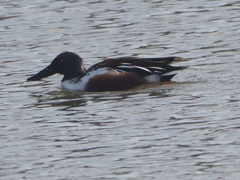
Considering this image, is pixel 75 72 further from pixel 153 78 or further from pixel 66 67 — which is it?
pixel 153 78

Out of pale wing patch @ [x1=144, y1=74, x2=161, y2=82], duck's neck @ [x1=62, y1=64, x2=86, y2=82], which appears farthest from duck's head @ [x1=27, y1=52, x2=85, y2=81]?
pale wing patch @ [x1=144, y1=74, x2=161, y2=82]

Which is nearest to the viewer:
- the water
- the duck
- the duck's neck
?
the water

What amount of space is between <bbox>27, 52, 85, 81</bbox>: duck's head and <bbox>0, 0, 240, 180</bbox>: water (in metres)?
0.23

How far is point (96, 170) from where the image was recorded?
7.77 m

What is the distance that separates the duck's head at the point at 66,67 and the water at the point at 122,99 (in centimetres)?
23

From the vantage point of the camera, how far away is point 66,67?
13297 millimetres

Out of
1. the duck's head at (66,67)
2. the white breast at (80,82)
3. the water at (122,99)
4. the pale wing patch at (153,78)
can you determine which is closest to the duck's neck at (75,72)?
the duck's head at (66,67)

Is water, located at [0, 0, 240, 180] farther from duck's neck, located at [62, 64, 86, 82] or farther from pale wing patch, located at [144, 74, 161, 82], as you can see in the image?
duck's neck, located at [62, 64, 86, 82]

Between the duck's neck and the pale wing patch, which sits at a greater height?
the duck's neck

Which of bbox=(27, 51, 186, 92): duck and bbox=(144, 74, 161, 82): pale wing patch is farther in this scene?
bbox=(144, 74, 161, 82): pale wing patch

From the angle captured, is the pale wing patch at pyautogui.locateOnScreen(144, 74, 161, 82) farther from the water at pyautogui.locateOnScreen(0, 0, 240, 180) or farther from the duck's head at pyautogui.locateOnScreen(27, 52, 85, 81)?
the duck's head at pyautogui.locateOnScreen(27, 52, 85, 81)

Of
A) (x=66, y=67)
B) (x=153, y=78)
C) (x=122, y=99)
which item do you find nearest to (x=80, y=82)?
(x=66, y=67)

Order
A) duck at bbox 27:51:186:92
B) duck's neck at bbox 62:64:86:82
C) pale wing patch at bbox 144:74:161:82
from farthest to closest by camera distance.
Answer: duck's neck at bbox 62:64:86:82, pale wing patch at bbox 144:74:161:82, duck at bbox 27:51:186:92

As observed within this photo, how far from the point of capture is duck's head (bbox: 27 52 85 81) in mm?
13188
